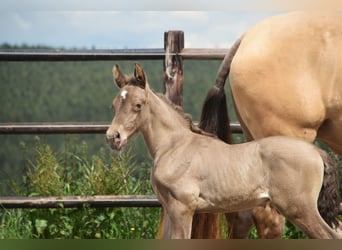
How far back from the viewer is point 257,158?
12.8ft

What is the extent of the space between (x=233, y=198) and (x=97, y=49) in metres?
2.10

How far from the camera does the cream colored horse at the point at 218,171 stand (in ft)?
12.5

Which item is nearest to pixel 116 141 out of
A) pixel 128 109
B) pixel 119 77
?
pixel 128 109

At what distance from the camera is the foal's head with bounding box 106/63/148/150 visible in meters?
3.85

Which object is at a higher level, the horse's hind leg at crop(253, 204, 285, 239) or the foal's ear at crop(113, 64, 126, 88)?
the foal's ear at crop(113, 64, 126, 88)

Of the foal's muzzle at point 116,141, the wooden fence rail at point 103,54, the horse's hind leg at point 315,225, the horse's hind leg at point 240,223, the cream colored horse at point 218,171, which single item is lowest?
the horse's hind leg at point 240,223

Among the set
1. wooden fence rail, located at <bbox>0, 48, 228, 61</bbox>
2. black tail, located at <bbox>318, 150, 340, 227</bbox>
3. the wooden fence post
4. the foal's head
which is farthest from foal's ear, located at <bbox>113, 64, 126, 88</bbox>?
wooden fence rail, located at <bbox>0, 48, 228, 61</bbox>

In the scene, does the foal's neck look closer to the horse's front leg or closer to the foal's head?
the foal's head

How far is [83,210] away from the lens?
221 inches

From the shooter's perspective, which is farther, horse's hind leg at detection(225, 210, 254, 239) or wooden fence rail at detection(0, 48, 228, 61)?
wooden fence rail at detection(0, 48, 228, 61)

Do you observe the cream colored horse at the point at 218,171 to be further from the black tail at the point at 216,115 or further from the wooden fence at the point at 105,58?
the wooden fence at the point at 105,58

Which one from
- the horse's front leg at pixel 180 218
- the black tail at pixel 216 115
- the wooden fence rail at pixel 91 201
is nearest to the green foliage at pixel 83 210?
the wooden fence rail at pixel 91 201

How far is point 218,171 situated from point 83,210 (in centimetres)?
192

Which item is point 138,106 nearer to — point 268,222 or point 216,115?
point 216,115
